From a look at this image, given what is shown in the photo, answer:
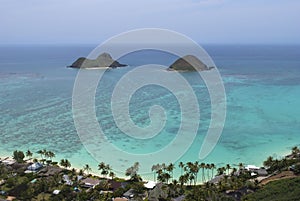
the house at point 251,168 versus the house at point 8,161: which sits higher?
the house at point 251,168

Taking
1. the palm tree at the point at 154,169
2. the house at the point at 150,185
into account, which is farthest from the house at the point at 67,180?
the palm tree at the point at 154,169

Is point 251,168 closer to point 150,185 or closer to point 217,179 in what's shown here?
point 217,179

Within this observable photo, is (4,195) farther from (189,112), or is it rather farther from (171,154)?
(189,112)

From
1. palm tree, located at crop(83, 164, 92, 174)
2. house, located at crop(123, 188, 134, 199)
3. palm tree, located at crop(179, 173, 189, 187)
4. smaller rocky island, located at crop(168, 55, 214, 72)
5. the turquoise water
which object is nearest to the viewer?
house, located at crop(123, 188, 134, 199)

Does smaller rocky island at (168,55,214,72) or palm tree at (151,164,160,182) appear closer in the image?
palm tree at (151,164,160,182)

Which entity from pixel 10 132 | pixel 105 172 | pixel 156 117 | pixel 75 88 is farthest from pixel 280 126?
pixel 75 88

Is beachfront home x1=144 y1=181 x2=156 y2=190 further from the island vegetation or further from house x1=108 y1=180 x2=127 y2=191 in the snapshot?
house x1=108 y1=180 x2=127 y2=191

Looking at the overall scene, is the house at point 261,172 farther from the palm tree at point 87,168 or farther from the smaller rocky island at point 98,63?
the smaller rocky island at point 98,63

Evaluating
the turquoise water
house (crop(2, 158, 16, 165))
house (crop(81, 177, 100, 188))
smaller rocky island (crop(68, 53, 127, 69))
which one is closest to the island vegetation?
house (crop(81, 177, 100, 188))

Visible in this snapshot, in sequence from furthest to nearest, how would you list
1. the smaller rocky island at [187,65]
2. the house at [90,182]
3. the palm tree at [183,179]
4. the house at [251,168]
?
the smaller rocky island at [187,65] → the house at [251,168] → the house at [90,182] → the palm tree at [183,179]
